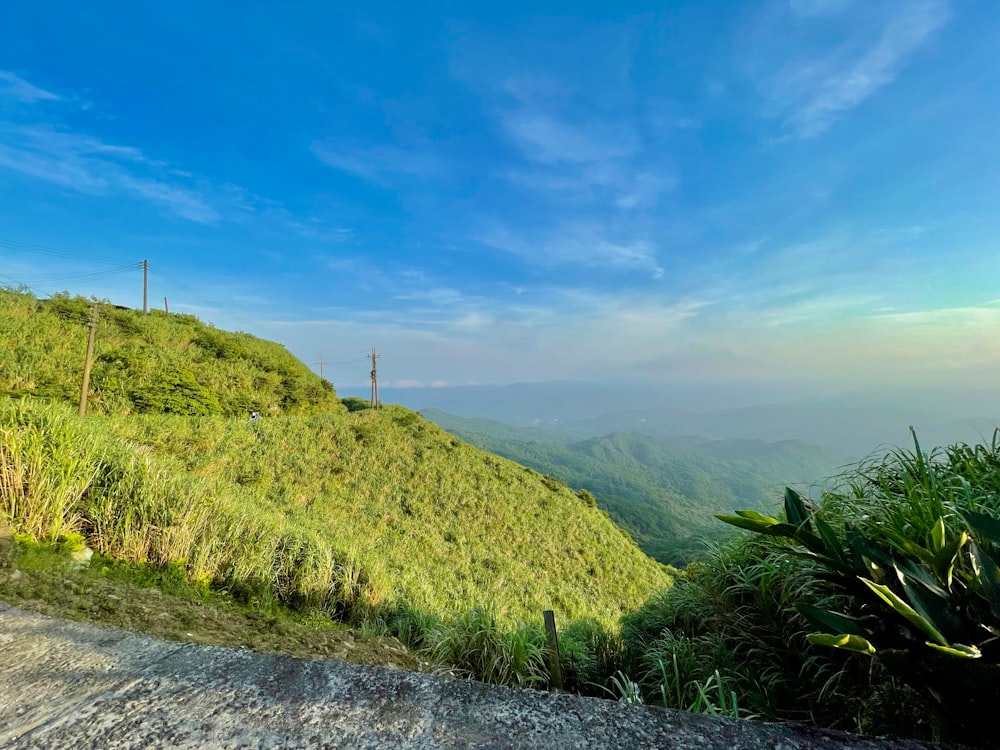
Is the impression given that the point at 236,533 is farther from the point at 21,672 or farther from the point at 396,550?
the point at 396,550

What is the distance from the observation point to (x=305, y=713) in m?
1.01

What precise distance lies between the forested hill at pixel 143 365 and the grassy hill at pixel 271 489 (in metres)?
0.09

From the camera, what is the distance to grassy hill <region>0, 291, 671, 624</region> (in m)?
3.64

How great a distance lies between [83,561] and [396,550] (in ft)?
30.0

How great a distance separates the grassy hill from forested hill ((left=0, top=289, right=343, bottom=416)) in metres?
0.09

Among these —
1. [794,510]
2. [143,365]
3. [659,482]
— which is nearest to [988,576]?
[794,510]

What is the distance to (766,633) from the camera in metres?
2.56

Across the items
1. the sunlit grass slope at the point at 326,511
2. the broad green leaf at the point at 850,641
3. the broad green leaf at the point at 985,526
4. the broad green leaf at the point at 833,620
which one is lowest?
the sunlit grass slope at the point at 326,511

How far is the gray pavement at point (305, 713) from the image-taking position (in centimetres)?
91

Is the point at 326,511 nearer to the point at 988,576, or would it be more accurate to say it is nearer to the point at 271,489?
the point at 271,489

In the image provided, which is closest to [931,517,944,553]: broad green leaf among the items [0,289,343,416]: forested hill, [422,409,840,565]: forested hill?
[422,409,840,565]: forested hill

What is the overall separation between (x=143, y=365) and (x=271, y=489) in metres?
9.12

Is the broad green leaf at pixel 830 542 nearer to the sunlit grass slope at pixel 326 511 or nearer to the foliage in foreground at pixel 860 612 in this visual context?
the foliage in foreground at pixel 860 612

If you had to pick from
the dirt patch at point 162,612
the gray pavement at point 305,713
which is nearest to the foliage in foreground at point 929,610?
the gray pavement at point 305,713
